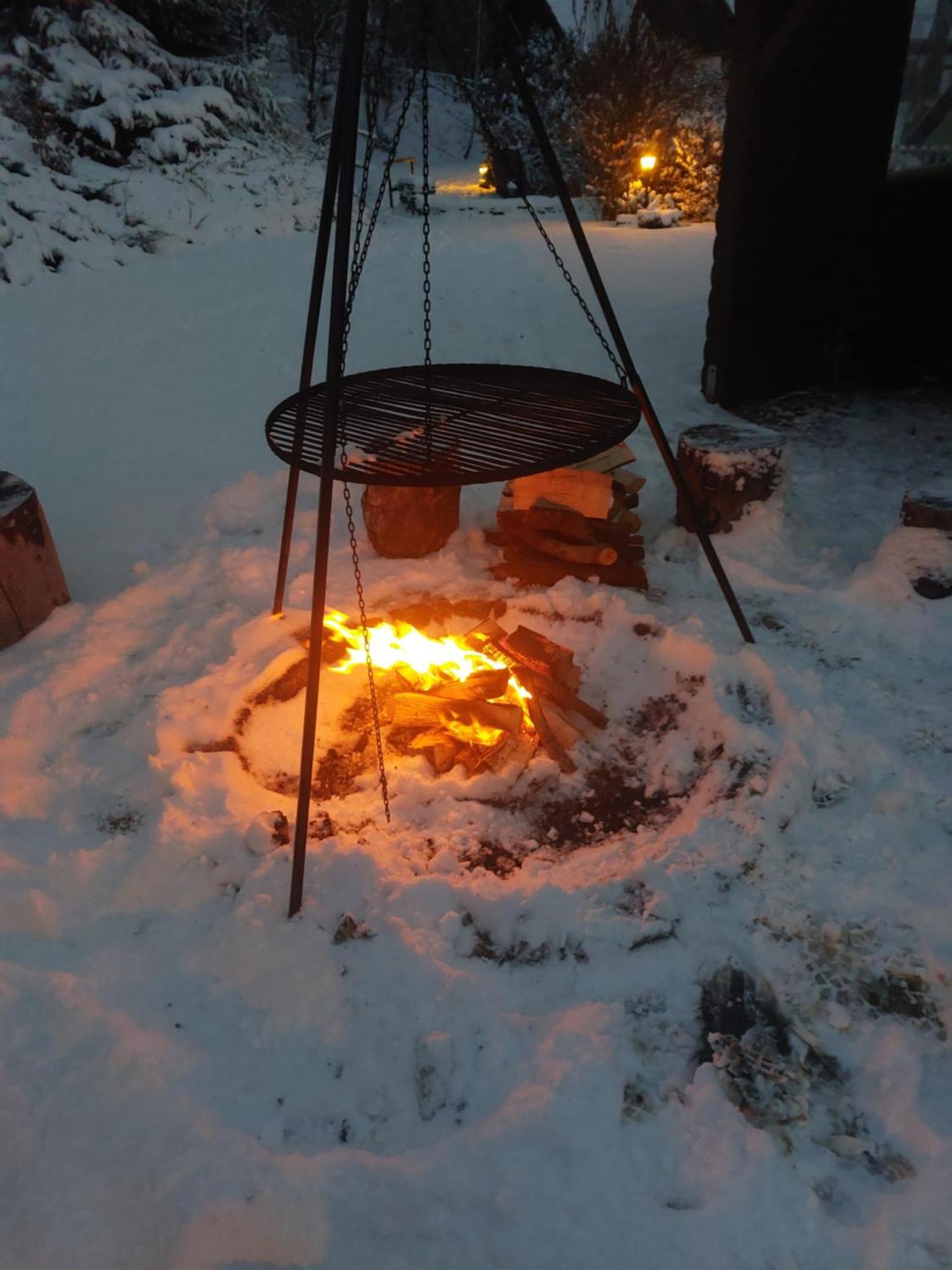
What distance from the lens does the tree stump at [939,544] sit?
12.2ft

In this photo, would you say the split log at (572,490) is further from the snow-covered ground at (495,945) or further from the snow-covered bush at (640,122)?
the snow-covered bush at (640,122)

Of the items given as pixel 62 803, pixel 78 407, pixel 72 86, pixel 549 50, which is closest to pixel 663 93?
pixel 549 50

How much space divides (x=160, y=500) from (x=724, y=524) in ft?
10.6

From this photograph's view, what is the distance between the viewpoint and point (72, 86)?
9547 mm

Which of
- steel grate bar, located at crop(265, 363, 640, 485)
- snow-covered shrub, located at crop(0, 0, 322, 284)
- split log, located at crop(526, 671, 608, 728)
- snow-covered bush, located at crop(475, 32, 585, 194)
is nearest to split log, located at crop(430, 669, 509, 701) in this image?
split log, located at crop(526, 671, 608, 728)

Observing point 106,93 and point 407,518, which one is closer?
point 407,518

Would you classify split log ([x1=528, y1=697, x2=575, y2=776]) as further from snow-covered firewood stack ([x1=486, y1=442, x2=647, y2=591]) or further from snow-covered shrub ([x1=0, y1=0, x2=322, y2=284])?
snow-covered shrub ([x1=0, y1=0, x2=322, y2=284])

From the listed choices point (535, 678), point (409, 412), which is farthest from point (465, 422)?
point (535, 678)

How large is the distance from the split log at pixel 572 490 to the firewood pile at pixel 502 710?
3.16 ft

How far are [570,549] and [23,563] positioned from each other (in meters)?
2.45

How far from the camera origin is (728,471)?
4.31 m

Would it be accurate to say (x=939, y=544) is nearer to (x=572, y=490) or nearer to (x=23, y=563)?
(x=572, y=490)

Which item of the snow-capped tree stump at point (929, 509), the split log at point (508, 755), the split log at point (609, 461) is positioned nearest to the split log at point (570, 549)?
the split log at point (609, 461)

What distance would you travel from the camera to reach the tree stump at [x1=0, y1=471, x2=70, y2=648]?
3.60 meters
